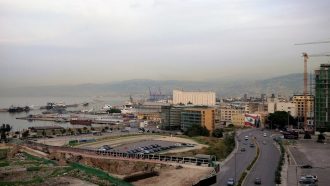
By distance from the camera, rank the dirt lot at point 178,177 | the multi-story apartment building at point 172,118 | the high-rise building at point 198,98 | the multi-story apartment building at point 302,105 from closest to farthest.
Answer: the dirt lot at point 178,177 → the multi-story apartment building at point 172,118 → the multi-story apartment building at point 302,105 → the high-rise building at point 198,98

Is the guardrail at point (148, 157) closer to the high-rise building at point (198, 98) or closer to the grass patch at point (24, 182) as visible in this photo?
the grass patch at point (24, 182)

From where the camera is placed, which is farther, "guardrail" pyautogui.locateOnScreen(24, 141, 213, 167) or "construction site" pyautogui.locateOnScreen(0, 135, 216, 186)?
"guardrail" pyautogui.locateOnScreen(24, 141, 213, 167)

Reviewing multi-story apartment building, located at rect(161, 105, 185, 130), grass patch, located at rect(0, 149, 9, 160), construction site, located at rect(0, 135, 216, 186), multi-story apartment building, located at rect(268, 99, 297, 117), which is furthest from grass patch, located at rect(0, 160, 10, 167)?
multi-story apartment building, located at rect(268, 99, 297, 117)

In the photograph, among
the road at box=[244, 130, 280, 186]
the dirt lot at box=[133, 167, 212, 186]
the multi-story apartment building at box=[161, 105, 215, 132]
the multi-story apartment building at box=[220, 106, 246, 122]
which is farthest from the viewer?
the multi-story apartment building at box=[220, 106, 246, 122]

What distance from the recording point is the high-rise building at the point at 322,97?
30547 mm

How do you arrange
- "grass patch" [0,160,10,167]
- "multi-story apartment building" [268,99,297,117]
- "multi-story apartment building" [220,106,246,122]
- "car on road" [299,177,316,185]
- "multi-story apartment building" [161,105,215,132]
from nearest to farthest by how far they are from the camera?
"car on road" [299,177,316,185] → "grass patch" [0,160,10,167] → "multi-story apartment building" [161,105,215,132] → "multi-story apartment building" [268,99,297,117] → "multi-story apartment building" [220,106,246,122]

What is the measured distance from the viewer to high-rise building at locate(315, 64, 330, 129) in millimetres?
30547

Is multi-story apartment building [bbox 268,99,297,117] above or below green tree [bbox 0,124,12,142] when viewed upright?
above

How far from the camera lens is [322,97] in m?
31.0

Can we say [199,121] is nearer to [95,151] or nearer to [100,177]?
[95,151]

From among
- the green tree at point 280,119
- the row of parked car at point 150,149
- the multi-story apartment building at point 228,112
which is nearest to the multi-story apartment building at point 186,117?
the green tree at point 280,119

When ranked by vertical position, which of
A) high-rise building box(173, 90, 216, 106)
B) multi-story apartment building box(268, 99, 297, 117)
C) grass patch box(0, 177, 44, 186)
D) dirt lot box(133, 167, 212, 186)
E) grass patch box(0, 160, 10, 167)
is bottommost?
grass patch box(0, 177, 44, 186)

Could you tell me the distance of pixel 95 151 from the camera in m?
19.6

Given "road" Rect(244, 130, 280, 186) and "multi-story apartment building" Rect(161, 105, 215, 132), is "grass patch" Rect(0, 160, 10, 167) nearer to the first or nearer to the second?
"road" Rect(244, 130, 280, 186)
